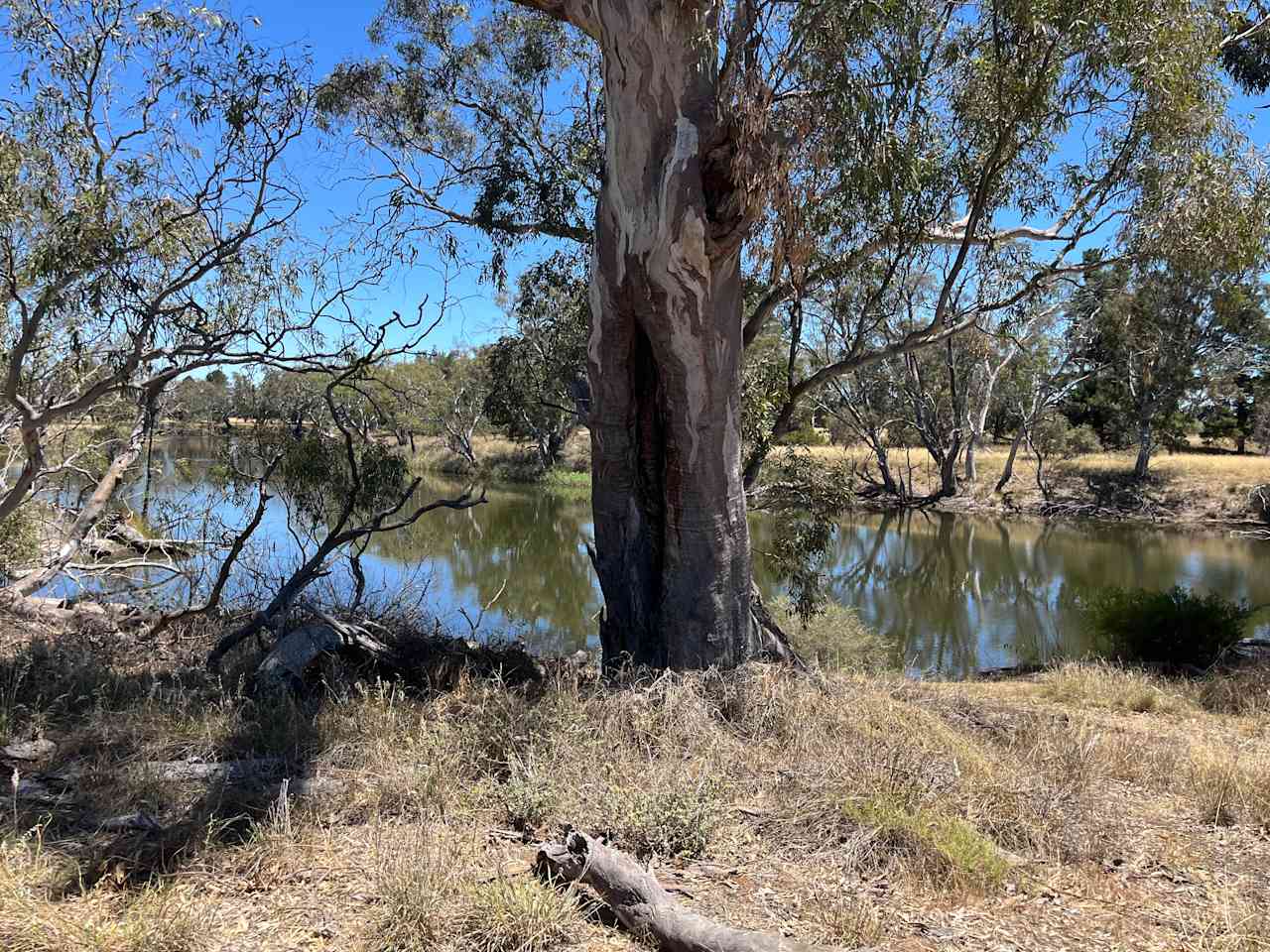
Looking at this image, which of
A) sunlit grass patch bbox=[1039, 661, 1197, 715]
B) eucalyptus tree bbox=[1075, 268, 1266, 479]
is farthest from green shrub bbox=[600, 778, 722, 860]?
eucalyptus tree bbox=[1075, 268, 1266, 479]

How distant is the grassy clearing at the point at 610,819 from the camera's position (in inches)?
86.2

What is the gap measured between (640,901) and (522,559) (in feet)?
44.2

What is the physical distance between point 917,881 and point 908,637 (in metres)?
8.89

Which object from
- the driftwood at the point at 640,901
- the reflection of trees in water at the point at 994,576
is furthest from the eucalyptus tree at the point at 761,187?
the reflection of trees in water at the point at 994,576

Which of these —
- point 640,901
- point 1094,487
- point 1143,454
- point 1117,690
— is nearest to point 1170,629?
point 1117,690

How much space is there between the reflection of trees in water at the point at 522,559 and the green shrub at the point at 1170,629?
5230mm

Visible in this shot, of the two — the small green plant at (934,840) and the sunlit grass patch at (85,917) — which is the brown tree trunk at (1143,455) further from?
the sunlit grass patch at (85,917)

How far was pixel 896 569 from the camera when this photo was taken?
16.2 metres

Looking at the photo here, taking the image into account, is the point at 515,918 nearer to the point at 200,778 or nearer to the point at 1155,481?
the point at 200,778

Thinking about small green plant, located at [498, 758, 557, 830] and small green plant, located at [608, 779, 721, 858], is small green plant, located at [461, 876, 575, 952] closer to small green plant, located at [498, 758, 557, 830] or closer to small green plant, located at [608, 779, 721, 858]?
small green plant, located at [608, 779, 721, 858]

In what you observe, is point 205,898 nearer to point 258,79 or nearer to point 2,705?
point 2,705

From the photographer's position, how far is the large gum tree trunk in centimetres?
420

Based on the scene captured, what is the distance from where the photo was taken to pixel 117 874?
2.27m

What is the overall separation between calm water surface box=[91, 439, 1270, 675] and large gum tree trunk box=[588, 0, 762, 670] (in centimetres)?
208
